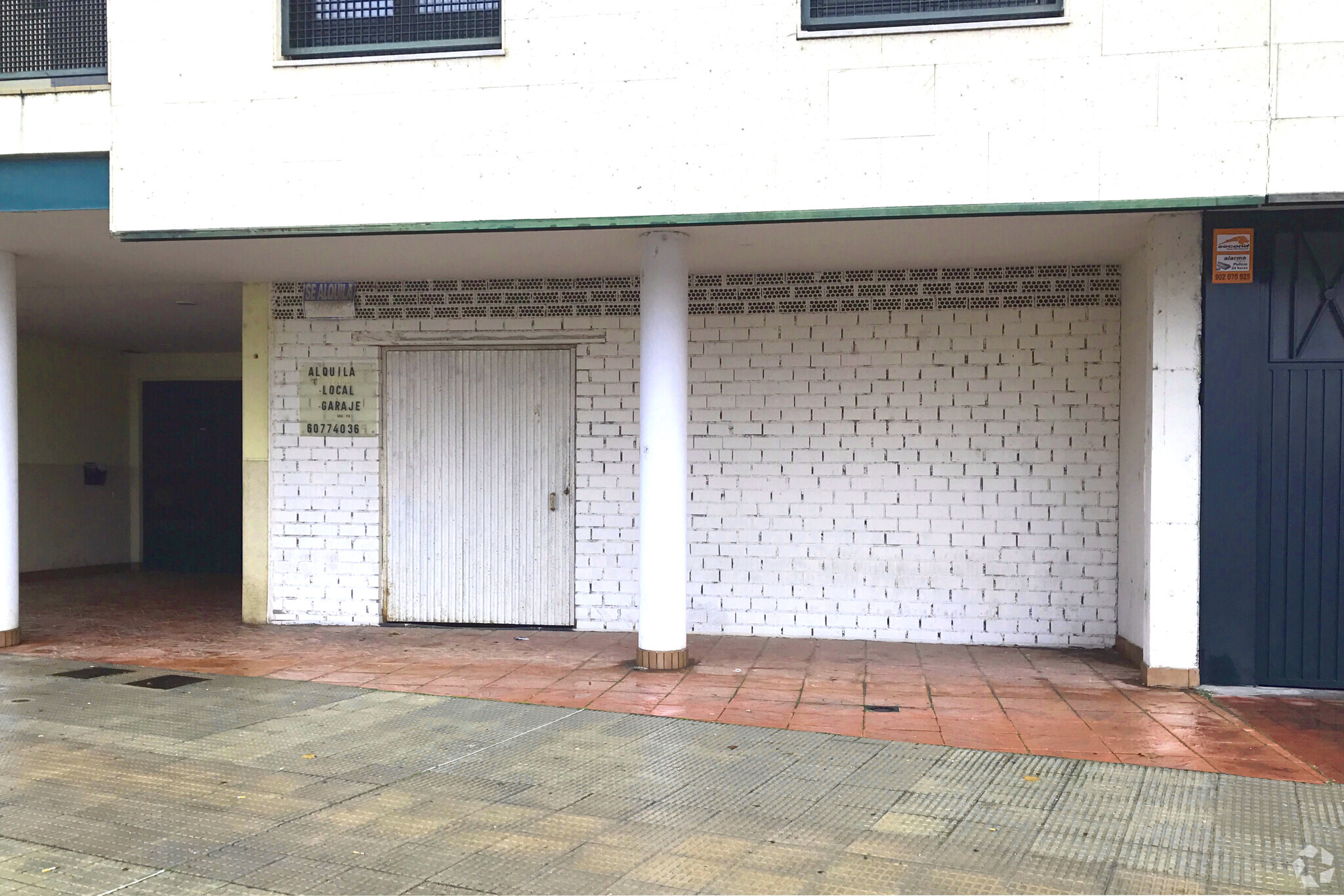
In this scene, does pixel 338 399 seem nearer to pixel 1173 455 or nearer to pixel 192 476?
pixel 192 476

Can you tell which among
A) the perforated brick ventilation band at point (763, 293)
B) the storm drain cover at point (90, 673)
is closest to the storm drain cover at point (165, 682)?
the storm drain cover at point (90, 673)

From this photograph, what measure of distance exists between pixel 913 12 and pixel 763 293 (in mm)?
2969

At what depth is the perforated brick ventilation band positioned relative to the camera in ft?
31.0

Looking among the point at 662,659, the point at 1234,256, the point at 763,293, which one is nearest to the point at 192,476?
the point at 763,293

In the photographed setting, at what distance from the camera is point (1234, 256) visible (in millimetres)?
7652

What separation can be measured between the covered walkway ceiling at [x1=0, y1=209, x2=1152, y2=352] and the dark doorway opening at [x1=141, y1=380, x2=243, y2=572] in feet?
14.3

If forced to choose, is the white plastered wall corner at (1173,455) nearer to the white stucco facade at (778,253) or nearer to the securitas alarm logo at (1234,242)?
the white stucco facade at (778,253)

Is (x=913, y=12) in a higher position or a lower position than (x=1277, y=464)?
higher

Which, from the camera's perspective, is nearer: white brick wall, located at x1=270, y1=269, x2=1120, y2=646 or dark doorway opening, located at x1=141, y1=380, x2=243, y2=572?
white brick wall, located at x1=270, y1=269, x2=1120, y2=646

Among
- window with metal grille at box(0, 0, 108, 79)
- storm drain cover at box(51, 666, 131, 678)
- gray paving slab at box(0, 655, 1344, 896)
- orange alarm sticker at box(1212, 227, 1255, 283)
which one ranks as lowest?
storm drain cover at box(51, 666, 131, 678)

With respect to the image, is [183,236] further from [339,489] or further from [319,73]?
[339,489]

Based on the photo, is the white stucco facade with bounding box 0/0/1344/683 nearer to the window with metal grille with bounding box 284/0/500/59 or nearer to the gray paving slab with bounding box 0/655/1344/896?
the window with metal grille with bounding box 284/0/500/59

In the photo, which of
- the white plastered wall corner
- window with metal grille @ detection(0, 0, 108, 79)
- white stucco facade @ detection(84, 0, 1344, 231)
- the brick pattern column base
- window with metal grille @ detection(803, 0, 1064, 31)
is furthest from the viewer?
window with metal grille @ detection(0, 0, 108, 79)
